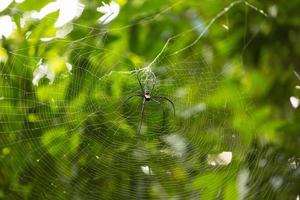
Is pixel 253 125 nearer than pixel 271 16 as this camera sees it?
No

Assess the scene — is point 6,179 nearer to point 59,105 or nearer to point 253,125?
point 59,105

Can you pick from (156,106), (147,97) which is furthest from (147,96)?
(156,106)

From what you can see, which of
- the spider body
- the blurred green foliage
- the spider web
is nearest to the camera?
the blurred green foliage

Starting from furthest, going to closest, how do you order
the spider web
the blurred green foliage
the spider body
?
1. the spider body
2. the spider web
3. the blurred green foliage

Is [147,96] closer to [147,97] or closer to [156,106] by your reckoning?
[147,97]

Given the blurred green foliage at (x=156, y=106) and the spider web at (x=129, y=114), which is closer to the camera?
the blurred green foliage at (x=156, y=106)

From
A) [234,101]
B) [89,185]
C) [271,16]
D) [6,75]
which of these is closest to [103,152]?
[89,185]

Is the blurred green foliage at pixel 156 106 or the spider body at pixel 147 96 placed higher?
the spider body at pixel 147 96
